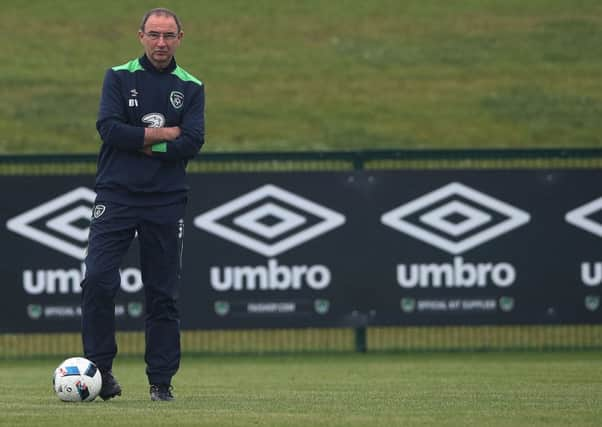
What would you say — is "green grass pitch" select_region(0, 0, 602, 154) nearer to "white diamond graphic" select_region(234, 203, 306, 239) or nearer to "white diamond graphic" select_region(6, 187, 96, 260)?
"white diamond graphic" select_region(6, 187, 96, 260)

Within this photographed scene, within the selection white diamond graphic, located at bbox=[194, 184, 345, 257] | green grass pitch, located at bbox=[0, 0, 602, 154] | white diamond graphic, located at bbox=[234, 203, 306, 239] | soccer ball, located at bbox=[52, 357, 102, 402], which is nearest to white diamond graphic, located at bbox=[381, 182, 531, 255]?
white diamond graphic, located at bbox=[194, 184, 345, 257]

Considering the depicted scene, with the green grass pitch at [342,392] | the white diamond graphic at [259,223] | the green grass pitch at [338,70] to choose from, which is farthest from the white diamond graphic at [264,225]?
the green grass pitch at [338,70]

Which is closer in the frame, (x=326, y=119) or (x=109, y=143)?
(x=109, y=143)

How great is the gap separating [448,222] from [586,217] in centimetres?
139

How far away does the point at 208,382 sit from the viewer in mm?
11188

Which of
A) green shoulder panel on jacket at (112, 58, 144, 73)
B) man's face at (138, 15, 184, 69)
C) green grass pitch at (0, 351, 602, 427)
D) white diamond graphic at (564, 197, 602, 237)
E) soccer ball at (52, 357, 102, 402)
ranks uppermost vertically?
man's face at (138, 15, 184, 69)

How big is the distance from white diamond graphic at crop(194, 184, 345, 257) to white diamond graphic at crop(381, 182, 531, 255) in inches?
33.3

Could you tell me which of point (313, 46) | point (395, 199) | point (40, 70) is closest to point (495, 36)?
point (313, 46)

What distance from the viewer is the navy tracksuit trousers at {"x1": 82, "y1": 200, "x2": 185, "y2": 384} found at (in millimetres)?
8422

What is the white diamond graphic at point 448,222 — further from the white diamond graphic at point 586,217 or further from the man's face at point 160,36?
the man's face at point 160,36

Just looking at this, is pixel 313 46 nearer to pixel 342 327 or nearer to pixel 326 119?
pixel 326 119

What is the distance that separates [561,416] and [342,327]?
723cm

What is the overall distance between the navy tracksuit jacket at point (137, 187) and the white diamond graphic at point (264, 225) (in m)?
5.88

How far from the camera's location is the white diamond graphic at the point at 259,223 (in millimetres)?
14469
